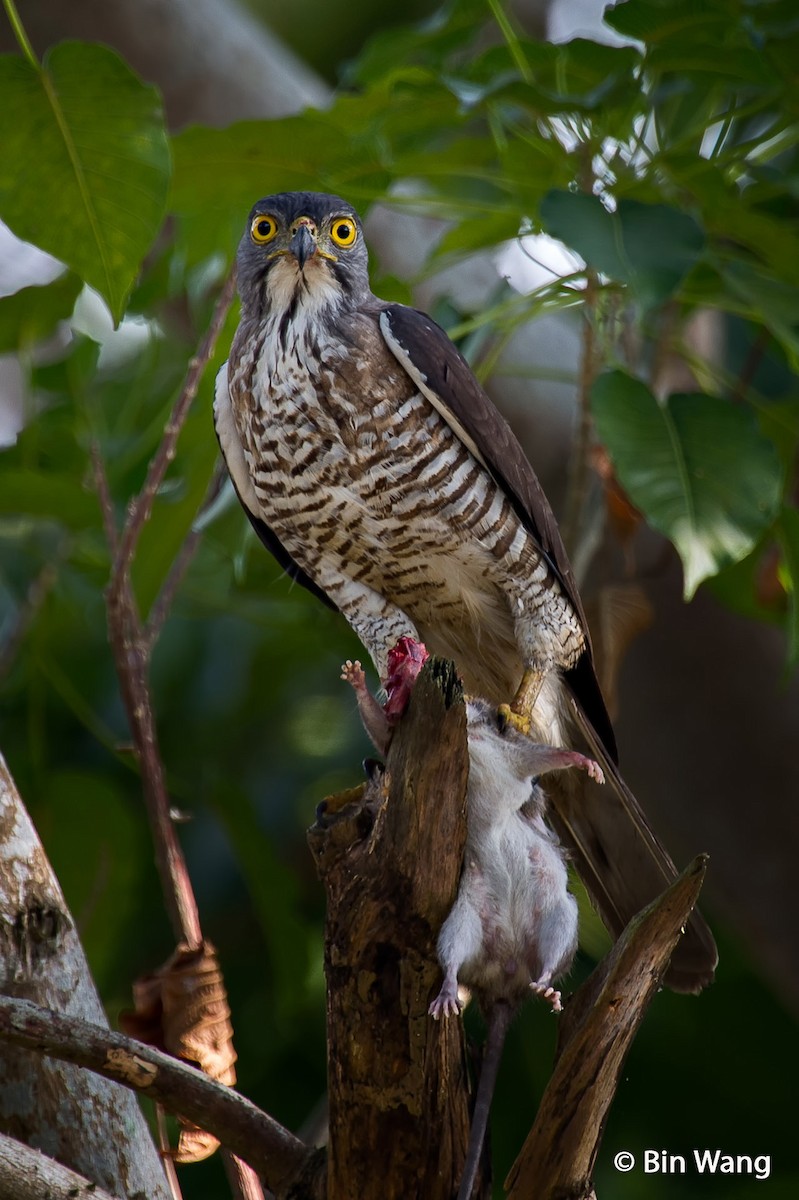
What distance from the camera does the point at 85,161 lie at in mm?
2777

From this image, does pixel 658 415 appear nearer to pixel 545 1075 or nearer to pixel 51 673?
pixel 51 673

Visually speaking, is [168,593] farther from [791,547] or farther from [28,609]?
[791,547]

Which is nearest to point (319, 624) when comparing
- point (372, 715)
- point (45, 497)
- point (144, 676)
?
point (45, 497)

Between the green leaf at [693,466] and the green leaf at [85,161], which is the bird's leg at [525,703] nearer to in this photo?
the green leaf at [693,466]

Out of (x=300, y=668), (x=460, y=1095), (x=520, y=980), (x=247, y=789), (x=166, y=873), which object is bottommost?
(x=460, y=1095)

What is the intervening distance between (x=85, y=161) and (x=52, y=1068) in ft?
5.71

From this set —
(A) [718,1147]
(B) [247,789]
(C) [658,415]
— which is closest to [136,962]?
(B) [247,789]

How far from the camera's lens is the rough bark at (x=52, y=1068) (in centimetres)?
219

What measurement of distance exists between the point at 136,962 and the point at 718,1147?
2.17 m

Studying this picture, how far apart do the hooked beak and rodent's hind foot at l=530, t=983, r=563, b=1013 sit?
5.44 ft

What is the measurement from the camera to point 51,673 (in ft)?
12.8

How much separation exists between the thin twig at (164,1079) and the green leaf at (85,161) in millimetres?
1403

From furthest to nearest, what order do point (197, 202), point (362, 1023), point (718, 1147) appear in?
point (718, 1147) < point (197, 202) < point (362, 1023)

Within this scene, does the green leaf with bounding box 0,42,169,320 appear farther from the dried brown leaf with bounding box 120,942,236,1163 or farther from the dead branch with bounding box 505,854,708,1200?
the dead branch with bounding box 505,854,708,1200
